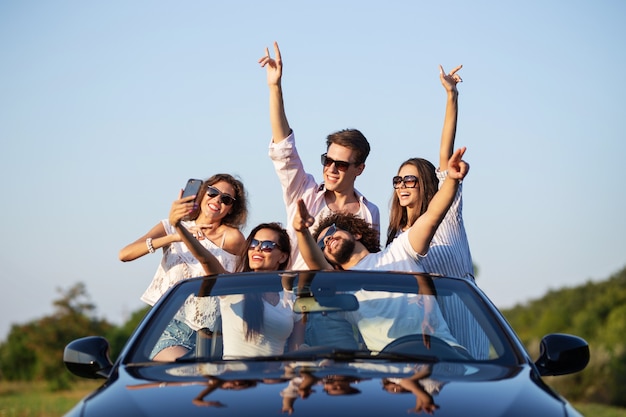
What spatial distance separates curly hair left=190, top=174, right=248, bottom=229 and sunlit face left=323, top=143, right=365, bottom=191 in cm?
64

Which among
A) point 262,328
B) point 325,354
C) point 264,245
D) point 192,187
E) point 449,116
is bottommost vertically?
point 325,354

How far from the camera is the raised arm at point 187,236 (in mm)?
7230

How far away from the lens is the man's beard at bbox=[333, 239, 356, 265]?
6984 mm

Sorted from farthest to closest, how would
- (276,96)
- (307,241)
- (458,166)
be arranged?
1. (276,96)
2. (458,166)
3. (307,241)

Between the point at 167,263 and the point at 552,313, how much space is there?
3958 inches

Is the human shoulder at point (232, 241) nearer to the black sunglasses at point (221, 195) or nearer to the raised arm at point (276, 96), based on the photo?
the black sunglasses at point (221, 195)

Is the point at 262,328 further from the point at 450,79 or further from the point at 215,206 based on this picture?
the point at 450,79

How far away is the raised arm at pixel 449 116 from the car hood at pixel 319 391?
146 inches

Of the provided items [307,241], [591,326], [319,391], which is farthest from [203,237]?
[591,326]

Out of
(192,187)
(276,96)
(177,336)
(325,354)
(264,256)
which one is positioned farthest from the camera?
(276,96)

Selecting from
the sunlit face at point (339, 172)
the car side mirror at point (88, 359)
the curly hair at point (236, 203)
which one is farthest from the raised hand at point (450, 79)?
the car side mirror at point (88, 359)

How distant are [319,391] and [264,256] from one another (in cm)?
290

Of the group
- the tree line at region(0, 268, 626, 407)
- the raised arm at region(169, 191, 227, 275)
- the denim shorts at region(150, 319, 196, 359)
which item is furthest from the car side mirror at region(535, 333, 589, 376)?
the tree line at region(0, 268, 626, 407)

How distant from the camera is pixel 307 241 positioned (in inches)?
255
